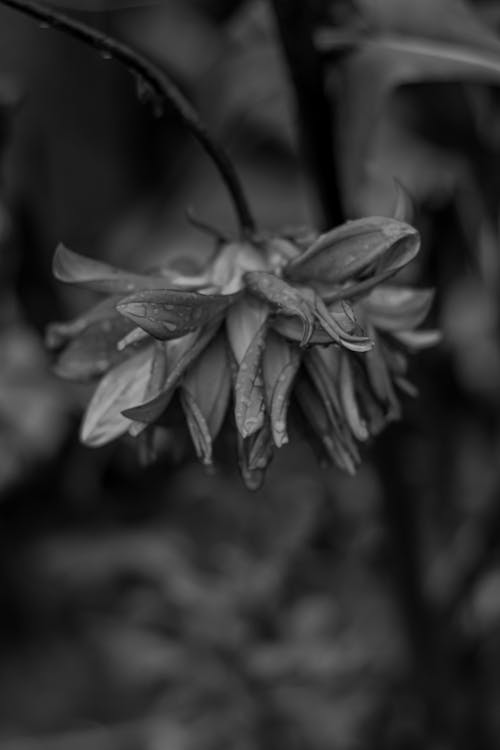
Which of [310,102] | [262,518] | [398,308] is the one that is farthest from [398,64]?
[262,518]

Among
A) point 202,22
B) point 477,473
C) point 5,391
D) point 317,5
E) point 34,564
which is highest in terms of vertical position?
point 317,5

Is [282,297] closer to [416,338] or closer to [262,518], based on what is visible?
[416,338]

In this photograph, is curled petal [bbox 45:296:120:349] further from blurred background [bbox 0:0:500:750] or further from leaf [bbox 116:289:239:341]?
blurred background [bbox 0:0:500:750]

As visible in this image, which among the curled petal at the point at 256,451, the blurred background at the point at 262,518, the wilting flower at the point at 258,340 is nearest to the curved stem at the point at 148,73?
Result: the wilting flower at the point at 258,340

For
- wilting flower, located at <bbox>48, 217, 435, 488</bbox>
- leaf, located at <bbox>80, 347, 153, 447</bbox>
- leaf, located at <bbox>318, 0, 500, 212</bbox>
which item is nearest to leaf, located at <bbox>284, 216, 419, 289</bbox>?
wilting flower, located at <bbox>48, 217, 435, 488</bbox>

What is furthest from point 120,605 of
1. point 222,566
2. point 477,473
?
point 477,473

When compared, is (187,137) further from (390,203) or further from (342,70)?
(342,70)

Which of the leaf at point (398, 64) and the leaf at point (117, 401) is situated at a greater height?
the leaf at point (398, 64)

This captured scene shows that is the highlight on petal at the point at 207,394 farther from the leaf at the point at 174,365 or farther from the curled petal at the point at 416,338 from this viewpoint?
the curled petal at the point at 416,338
